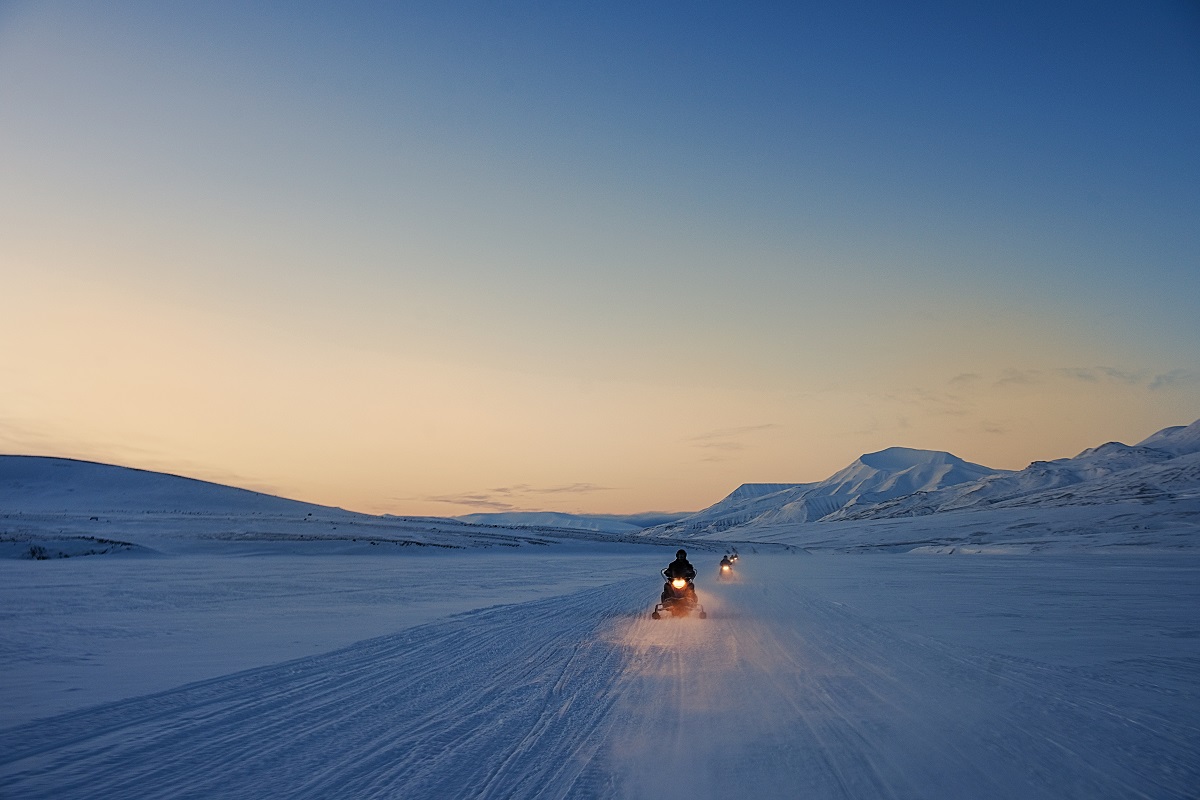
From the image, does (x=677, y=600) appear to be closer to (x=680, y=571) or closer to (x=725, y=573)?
(x=680, y=571)

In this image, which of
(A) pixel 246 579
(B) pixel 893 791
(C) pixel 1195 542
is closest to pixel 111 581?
(A) pixel 246 579

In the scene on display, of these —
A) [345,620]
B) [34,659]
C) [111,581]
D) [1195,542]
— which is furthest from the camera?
[1195,542]

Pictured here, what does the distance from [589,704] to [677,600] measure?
944cm

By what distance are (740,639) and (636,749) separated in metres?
7.64

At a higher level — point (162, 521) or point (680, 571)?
point (162, 521)

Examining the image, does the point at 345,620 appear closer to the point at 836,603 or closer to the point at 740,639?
the point at 740,639

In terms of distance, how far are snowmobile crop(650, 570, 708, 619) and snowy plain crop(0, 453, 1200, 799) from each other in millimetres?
601

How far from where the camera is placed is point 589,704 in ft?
26.2

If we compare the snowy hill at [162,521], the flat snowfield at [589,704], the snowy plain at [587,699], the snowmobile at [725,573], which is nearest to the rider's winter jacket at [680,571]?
the snowy plain at [587,699]

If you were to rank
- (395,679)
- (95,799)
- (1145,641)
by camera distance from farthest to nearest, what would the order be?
1. (1145,641)
2. (395,679)
3. (95,799)

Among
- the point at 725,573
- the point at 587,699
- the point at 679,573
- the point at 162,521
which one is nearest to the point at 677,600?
the point at 679,573

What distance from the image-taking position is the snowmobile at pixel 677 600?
56.0 feet

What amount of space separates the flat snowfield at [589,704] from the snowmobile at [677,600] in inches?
23.9

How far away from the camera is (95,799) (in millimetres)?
5020
